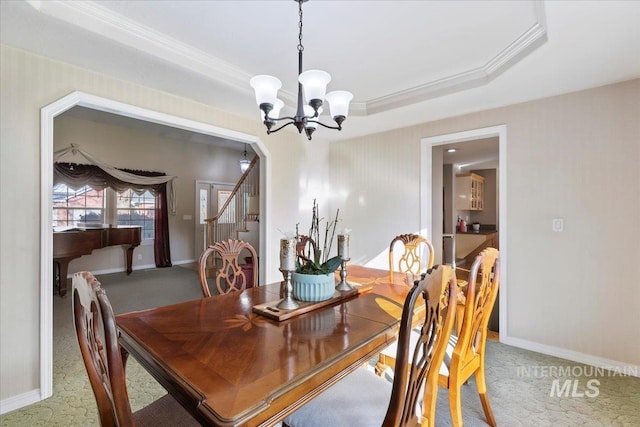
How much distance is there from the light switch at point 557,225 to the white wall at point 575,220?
39mm

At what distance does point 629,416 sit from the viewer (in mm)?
1918

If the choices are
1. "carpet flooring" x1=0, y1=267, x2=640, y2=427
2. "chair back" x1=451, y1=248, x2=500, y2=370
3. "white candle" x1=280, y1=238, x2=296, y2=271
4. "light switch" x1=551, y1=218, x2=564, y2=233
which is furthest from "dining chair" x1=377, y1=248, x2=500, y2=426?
"light switch" x1=551, y1=218, x2=564, y2=233

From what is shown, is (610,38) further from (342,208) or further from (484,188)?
(484,188)

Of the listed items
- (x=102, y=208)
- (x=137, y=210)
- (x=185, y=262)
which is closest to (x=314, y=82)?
(x=102, y=208)

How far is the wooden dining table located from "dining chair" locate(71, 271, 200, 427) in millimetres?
160

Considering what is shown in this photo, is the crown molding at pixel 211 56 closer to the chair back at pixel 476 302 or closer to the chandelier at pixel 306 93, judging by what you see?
the chandelier at pixel 306 93

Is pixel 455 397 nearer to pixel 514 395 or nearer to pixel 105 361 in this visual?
pixel 514 395

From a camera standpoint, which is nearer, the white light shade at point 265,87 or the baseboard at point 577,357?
the white light shade at point 265,87

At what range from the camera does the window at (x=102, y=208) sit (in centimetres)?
554

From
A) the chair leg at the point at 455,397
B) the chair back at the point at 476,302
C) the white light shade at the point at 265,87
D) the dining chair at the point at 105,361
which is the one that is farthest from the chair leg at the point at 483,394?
the white light shade at the point at 265,87

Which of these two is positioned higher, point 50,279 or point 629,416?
point 50,279

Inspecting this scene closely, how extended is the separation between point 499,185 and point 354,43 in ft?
6.54

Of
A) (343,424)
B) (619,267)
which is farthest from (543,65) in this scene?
(343,424)

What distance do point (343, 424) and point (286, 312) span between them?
513 mm
